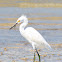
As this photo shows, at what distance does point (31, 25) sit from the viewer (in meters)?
16.9

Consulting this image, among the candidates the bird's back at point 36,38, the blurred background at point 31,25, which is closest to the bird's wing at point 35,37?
the bird's back at point 36,38

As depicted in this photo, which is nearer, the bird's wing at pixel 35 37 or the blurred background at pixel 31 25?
the bird's wing at pixel 35 37

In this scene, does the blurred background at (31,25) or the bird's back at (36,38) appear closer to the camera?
the bird's back at (36,38)

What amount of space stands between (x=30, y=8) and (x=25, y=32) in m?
14.3

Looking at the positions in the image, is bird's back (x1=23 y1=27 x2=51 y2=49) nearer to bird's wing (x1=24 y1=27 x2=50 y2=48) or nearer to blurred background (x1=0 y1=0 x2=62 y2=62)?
bird's wing (x1=24 y1=27 x2=50 y2=48)

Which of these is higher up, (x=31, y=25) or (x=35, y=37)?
(x=31, y=25)

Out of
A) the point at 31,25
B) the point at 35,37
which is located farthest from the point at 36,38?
the point at 31,25

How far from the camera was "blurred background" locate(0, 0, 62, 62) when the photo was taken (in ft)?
33.3

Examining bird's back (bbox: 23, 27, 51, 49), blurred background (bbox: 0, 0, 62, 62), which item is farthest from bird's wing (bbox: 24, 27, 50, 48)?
blurred background (bbox: 0, 0, 62, 62)

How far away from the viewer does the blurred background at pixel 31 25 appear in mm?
10158

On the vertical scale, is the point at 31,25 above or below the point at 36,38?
above

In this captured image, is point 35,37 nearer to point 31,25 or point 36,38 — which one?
point 36,38

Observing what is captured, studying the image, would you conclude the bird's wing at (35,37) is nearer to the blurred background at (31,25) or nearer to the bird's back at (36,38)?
the bird's back at (36,38)

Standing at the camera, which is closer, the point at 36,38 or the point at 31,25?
the point at 36,38
